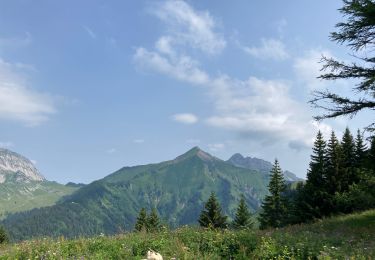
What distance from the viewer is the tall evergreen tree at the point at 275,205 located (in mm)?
58812

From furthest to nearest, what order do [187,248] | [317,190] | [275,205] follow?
[275,205] < [317,190] < [187,248]

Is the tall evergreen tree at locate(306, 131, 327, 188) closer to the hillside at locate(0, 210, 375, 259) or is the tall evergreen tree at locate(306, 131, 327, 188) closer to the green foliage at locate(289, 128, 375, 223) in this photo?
the green foliage at locate(289, 128, 375, 223)

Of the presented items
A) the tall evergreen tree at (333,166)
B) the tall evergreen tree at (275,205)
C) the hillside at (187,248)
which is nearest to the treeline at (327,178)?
the tall evergreen tree at (333,166)

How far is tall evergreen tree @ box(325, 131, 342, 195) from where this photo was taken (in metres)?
46.7

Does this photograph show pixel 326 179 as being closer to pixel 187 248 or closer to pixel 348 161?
pixel 348 161

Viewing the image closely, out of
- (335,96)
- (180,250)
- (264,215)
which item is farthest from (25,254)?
(264,215)

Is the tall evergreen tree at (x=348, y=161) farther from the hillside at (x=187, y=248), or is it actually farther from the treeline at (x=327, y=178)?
the hillside at (x=187, y=248)

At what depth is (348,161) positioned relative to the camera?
160 ft

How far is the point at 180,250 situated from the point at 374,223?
16374 mm

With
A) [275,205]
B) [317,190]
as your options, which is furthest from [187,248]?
[275,205]

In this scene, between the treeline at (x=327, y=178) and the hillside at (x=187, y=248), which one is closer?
the hillside at (x=187, y=248)

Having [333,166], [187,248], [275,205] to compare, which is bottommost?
[187,248]

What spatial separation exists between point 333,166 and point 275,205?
14.5 meters

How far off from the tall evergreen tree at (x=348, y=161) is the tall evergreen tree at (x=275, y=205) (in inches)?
507
